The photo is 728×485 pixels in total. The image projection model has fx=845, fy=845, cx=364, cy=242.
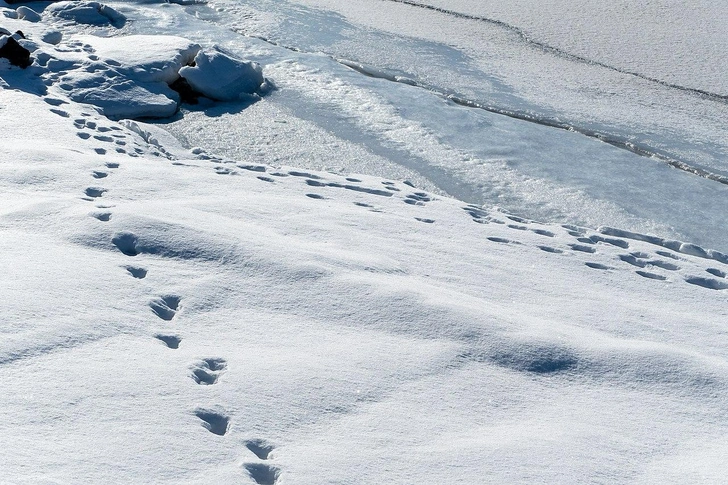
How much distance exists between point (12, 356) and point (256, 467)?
0.93m

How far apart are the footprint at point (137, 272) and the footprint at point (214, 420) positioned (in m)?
1.11

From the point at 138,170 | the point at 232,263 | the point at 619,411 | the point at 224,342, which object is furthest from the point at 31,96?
the point at 619,411

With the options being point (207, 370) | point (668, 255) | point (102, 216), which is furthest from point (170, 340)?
point (668, 255)

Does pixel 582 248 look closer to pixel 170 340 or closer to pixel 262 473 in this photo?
pixel 170 340

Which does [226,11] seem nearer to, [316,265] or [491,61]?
[491,61]

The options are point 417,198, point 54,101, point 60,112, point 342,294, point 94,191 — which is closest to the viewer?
point 342,294

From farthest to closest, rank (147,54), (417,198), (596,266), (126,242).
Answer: (147,54), (417,198), (596,266), (126,242)

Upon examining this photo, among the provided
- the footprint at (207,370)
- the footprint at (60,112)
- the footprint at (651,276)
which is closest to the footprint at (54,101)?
the footprint at (60,112)

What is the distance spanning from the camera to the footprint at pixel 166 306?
3383mm

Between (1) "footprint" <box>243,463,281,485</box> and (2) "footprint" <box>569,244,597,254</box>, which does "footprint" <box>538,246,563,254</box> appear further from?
(1) "footprint" <box>243,463,281,485</box>

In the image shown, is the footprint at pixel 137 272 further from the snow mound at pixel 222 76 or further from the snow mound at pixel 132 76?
the snow mound at pixel 222 76

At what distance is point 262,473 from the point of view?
97.7 inches

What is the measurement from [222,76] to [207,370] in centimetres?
487

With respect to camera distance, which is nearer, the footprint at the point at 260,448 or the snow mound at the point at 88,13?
the footprint at the point at 260,448
